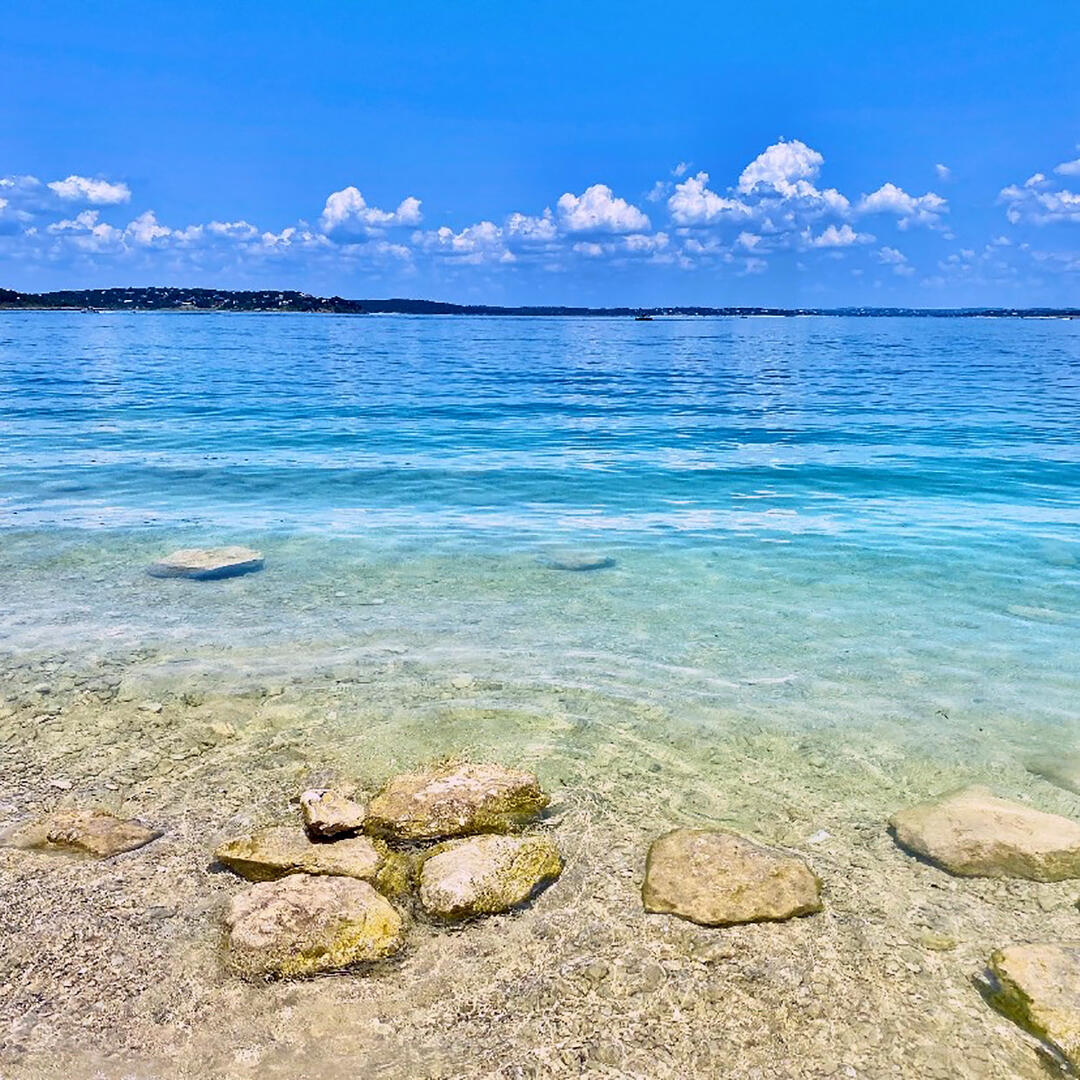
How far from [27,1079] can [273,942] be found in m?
1.16

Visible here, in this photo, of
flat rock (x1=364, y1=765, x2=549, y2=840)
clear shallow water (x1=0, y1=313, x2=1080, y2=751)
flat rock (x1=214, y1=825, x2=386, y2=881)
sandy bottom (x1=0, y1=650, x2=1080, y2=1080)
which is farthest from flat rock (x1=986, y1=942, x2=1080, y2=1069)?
flat rock (x1=214, y1=825, x2=386, y2=881)

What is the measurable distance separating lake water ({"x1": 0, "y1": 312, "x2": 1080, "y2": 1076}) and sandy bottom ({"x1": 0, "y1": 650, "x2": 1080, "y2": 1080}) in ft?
0.18

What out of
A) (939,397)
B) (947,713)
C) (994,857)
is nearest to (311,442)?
(947,713)

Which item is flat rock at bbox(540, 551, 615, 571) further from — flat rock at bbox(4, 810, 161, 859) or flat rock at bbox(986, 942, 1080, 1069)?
flat rock at bbox(986, 942, 1080, 1069)

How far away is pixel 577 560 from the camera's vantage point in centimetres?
1321

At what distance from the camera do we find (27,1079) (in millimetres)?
3877

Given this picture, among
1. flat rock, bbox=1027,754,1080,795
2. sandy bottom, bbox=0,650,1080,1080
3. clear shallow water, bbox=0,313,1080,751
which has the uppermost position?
sandy bottom, bbox=0,650,1080,1080

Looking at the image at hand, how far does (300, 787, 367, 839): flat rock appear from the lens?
5.77m

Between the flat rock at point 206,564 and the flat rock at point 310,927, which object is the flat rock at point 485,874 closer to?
the flat rock at point 310,927

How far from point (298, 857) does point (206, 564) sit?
7.79 meters

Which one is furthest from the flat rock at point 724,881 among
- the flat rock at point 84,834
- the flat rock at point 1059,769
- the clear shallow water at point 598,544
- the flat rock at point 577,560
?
the flat rock at point 577,560

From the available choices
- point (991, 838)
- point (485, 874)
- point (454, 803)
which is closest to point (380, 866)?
point (485, 874)

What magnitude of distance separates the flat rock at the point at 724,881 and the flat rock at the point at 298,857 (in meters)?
1.70

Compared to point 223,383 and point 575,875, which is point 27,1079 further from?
point 223,383
